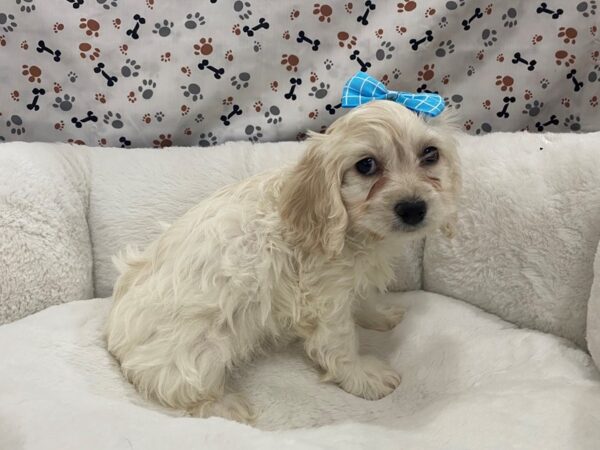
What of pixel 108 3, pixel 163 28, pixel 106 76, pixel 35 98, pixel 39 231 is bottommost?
pixel 39 231

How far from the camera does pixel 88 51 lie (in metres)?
2.49

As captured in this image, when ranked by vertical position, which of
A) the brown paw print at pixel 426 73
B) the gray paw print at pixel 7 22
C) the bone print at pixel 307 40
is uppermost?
the gray paw print at pixel 7 22

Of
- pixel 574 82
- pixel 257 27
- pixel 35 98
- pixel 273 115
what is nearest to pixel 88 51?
pixel 35 98

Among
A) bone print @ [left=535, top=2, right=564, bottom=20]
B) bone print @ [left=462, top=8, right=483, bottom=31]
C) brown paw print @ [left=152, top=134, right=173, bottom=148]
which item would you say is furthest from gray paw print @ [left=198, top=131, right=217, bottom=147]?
bone print @ [left=535, top=2, right=564, bottom=20]

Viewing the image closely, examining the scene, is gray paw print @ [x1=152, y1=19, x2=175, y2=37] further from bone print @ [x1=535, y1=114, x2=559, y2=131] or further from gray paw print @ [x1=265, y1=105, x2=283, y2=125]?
bone print @ [x1=535, y1=114, x2=559, y2=131]

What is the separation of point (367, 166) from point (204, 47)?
126 cm

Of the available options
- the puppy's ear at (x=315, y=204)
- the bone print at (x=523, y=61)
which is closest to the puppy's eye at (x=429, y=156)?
the puppy's ear at (x=315, y=204)

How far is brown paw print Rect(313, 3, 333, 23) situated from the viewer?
2.42 metres

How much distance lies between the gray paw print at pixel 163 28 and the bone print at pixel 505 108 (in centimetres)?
160

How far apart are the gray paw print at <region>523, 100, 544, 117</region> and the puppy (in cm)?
92

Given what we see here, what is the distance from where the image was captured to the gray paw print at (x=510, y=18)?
2379 millimetres

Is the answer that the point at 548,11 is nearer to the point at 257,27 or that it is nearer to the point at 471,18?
the point at 471,18

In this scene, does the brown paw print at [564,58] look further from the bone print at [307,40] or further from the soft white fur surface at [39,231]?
the soft white fur surface at [39,231]

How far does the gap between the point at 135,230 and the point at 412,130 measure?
142cm
